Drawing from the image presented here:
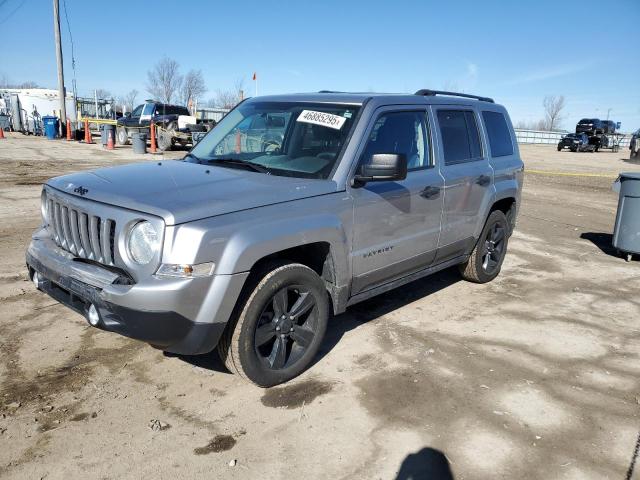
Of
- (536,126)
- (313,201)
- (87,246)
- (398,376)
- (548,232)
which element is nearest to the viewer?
(87,246)

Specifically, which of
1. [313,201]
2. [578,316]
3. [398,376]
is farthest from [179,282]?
[578,316]

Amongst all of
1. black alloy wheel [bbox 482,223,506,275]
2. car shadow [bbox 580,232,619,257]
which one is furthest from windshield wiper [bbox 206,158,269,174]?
car shadow [bbox 580,232,619,257]

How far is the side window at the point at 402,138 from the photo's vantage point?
3986mm

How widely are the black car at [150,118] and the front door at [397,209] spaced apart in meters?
17.8

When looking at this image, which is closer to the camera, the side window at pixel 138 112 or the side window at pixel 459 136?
the side window at pixel 459 136

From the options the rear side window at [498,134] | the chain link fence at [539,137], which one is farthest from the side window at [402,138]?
the chain link fence at [539,137]

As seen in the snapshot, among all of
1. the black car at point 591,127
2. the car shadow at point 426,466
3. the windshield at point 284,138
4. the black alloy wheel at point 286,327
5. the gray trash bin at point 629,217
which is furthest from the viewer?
the black car at point 591,127

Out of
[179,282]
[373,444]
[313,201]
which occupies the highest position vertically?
[313,201]

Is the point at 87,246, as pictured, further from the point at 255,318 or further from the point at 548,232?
the point at 548,232

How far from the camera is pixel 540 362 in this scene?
4094 millimetres

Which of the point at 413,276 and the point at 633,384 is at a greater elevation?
the point at 413,276

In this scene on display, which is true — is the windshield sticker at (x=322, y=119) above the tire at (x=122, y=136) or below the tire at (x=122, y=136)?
above

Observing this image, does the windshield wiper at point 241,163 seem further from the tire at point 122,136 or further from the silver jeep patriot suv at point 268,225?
the tire at point 122,136

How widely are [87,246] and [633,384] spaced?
12.7 feet
